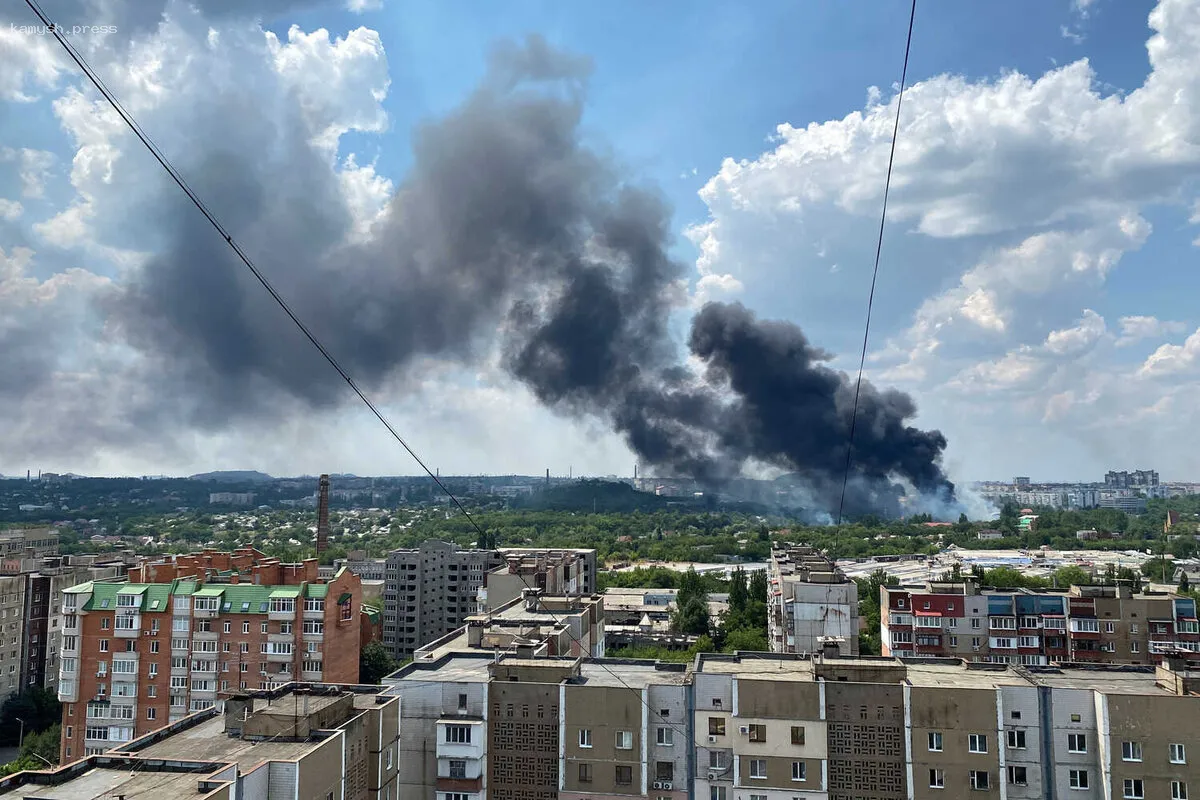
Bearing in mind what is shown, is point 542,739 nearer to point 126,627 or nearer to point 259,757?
point 259,757

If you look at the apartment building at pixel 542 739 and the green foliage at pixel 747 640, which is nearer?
the apartment building at pixel 542 739

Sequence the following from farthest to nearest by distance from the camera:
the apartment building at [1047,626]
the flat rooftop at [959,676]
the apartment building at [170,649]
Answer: the apartment building at [1047,626] → the apartment building at [170,649] → the flat rooftop at [959,676]

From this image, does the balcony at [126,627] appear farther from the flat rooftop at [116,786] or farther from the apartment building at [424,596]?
the apartment building at [424,596]

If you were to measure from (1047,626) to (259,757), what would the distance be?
917 inches

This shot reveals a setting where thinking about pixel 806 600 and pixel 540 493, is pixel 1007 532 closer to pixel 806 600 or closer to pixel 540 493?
pixel 806 600

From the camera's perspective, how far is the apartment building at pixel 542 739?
13016 mm

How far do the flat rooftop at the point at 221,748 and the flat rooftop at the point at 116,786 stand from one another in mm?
614

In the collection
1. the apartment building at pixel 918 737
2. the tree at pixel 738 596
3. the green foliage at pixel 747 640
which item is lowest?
the green foliage at pixel 747 640

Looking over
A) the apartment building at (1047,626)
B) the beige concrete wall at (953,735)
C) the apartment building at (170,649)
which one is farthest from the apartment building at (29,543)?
the beige concrete wall at (953,735)

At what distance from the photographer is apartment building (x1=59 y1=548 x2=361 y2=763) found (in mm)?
22312

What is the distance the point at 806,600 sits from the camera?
24.3 meters

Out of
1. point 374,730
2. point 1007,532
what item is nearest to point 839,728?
point 374,730

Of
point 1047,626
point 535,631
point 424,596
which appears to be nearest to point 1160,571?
point 1047,626

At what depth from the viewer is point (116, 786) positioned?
29.2ft
